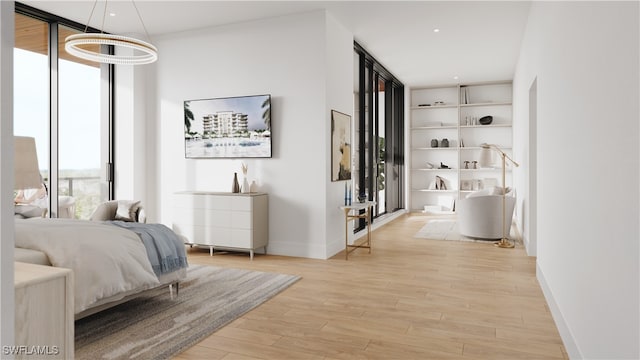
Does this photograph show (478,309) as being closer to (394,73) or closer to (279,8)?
(279,8)

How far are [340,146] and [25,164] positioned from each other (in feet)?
12.1

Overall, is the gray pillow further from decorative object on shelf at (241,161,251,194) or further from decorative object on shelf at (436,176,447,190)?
decorative object on shelf at (436,176,447,190)

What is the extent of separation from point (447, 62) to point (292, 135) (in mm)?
3674

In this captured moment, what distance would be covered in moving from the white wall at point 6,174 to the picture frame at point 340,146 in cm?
437

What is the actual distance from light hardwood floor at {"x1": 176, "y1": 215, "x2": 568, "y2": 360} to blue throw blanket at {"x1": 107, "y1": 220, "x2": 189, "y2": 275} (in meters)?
0.75

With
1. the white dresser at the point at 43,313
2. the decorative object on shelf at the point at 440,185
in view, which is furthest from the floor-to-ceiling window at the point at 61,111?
the decorative object on shelf at the point at 440,185

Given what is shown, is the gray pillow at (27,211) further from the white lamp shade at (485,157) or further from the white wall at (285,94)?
the white lamp shade at (485,157)

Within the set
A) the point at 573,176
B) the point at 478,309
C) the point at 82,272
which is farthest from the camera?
the point at 478,309

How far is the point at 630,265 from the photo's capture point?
4.92ft

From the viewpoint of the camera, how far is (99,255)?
9.11 ft

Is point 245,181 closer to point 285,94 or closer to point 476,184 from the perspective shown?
point 285,94

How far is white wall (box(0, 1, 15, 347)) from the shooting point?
2.96 ft

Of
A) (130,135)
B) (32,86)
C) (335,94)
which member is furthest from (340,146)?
(32,86)

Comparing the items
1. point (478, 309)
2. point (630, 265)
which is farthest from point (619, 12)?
point (478, 309)
